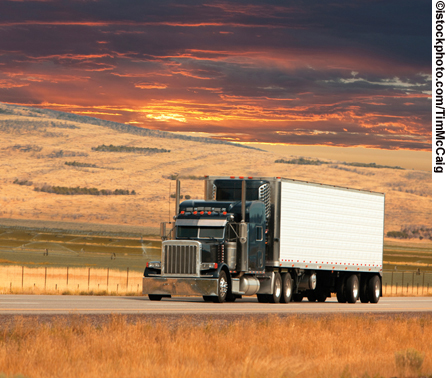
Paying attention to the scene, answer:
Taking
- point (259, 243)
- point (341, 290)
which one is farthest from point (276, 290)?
point (341, 290)

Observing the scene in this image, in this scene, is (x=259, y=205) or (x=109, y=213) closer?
(x=259, y=205)

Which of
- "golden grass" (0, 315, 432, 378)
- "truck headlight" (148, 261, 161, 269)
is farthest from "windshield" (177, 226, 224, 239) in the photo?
"golden grass" (0, 315, 432, 378)

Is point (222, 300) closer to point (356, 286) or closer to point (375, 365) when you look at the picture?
point (356, 286)

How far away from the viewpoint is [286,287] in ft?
114

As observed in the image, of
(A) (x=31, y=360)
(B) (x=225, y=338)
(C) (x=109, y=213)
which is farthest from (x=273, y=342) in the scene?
(C) (x=109, y=213)

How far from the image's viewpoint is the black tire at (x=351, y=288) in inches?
1555

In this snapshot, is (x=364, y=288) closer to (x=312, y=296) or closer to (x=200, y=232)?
(x=312, y=296)

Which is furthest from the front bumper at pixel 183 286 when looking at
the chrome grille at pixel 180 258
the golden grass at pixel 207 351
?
the golden grass at pixel 207 351

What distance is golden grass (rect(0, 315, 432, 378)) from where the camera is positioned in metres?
13.2

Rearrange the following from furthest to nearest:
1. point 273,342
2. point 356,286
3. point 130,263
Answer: point 130,263 < point 356,286 < point 273,342

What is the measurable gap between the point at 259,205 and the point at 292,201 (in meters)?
1.96

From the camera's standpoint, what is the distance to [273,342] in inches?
680

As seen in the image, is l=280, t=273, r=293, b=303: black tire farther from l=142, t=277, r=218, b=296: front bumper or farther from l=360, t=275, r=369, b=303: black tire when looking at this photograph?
l=360, t=275, r=369, b=303: black tire

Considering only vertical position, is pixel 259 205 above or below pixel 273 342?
above
